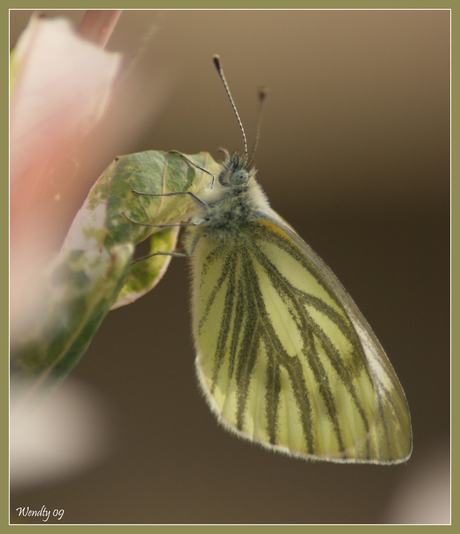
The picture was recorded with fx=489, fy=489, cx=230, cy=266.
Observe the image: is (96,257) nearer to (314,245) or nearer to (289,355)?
(289,355)

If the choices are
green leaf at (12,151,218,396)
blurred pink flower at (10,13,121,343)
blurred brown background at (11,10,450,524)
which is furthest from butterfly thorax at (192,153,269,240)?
blurred brown background at (11,10,450,524)

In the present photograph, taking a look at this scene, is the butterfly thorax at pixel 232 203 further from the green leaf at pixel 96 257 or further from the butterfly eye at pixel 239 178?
the green leaf at pixel 96 257

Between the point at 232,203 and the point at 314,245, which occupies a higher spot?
the point at 232,203

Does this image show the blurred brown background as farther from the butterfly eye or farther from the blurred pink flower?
the blurred pink flower

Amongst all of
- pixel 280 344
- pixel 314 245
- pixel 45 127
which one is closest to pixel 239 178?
pixel 280 344

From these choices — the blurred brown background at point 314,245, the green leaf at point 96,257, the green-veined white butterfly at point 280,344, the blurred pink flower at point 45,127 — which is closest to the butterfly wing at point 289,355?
the green-veined white butterfly at point 280,344

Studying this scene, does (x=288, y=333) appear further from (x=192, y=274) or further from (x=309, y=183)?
(x=309, y=183)
